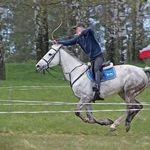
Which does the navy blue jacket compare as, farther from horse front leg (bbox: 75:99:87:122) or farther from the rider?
horse front leg (bbox: 75:99:87:122)

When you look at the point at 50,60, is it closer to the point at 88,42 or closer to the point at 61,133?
the point at 88,42

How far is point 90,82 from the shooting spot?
12.8 metres

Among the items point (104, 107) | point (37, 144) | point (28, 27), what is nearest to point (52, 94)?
point (104, 107)

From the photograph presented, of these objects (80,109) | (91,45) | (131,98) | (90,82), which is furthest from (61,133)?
(91,45)

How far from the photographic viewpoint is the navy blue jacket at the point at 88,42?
12.2 m

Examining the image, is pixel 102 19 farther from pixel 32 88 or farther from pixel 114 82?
pixel 114 82

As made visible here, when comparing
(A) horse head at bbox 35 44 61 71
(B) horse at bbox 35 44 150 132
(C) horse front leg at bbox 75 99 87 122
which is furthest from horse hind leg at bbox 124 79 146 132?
(A) horse head at bbox 35 44 61 71

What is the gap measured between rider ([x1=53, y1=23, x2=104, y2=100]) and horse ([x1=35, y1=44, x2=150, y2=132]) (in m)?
0.24

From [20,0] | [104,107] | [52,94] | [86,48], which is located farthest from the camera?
[20,0]

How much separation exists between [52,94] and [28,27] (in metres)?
32.0

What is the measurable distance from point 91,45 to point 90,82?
2.84ft

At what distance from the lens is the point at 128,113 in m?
12.9

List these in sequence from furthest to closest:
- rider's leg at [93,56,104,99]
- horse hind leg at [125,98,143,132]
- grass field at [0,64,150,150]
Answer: horse hind leg at [125,98,143,132] < rider's leg at [93,56,104,99] < grass field at [0,64,150,150]

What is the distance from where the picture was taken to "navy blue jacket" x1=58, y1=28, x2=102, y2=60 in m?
12.2
